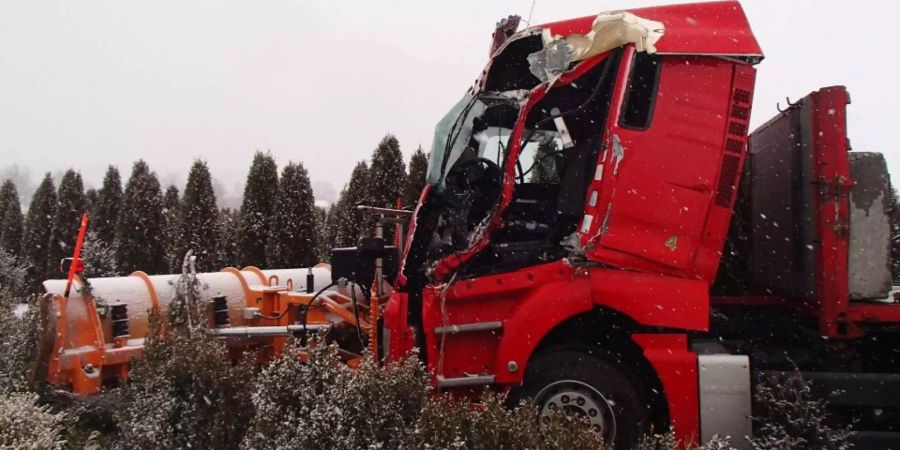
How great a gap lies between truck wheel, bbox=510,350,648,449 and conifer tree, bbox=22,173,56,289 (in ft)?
59.3

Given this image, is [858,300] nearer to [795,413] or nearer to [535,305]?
[795,413]

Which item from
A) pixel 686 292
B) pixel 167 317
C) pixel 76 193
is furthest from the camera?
pixel 76 193

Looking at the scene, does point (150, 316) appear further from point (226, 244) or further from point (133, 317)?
point (226, 244)

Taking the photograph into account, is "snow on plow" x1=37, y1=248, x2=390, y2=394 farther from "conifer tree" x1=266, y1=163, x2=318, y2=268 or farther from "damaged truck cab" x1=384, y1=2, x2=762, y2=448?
→ "conifer tree" x1=266, y1=163, x2=318, y2=268

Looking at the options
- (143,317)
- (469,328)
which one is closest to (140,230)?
(143,317)

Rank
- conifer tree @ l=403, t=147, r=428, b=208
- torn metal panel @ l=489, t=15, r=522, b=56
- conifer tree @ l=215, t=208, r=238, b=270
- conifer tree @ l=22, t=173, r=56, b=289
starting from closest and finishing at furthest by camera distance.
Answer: torn metal panel @ l=489, t=15, r=522, b=56 → conifer tree @ l=403, t=147, r=428, b=208 → conifer tree @ l=215, t=208, r=238, b=270 → conifer tree @ l=22, t=173, r=56, b=289

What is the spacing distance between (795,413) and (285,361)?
289 cm

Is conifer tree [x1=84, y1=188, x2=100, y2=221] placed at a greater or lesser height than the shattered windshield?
greater

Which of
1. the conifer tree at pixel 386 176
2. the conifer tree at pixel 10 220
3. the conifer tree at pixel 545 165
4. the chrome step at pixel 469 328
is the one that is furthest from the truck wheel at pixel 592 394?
the conifer tree at pixel 10 220

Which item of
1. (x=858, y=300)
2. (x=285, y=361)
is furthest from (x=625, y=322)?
(x=285, y=361)

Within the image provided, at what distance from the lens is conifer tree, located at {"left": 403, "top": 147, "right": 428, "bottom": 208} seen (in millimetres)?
12938

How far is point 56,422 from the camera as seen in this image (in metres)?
4.34

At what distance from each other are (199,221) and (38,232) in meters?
7.11

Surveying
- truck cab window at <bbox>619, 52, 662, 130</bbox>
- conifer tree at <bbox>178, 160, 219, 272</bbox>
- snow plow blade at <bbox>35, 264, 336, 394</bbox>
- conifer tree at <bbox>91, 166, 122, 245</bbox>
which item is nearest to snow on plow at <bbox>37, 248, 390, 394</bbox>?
snow plow blade at <bbox>35, 264, 336, 394</bbox>
